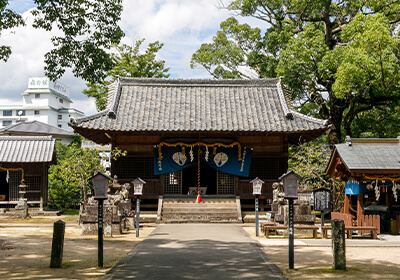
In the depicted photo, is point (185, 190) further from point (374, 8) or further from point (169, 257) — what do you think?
point (169, 257)

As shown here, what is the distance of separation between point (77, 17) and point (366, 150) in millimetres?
11597

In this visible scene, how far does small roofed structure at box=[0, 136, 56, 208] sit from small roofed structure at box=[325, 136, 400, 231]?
53.5ft

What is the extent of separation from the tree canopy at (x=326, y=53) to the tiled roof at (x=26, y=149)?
12.7 meters

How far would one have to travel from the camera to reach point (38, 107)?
→ 77812 millimetres

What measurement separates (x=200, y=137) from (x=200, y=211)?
375cm

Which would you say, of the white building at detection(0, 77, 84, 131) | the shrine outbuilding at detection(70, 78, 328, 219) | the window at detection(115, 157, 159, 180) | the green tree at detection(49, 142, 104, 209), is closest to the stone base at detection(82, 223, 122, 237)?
the green tree at detection(49, 142, 104, 209)

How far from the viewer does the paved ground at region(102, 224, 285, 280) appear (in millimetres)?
8164

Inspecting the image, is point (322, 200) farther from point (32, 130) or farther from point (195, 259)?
point (32, 130)

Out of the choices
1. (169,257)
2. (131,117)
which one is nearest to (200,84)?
(131,117)

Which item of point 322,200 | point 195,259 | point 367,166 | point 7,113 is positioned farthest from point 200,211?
point 7,113

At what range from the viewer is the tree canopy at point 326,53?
19672 mm

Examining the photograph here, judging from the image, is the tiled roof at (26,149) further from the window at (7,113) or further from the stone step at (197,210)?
the window at (7,113)

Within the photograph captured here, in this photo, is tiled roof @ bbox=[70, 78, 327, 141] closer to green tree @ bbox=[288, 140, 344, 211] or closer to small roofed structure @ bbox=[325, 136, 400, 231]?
green tree @ bbox=[288, 140, 344, 211]

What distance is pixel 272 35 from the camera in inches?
1011
